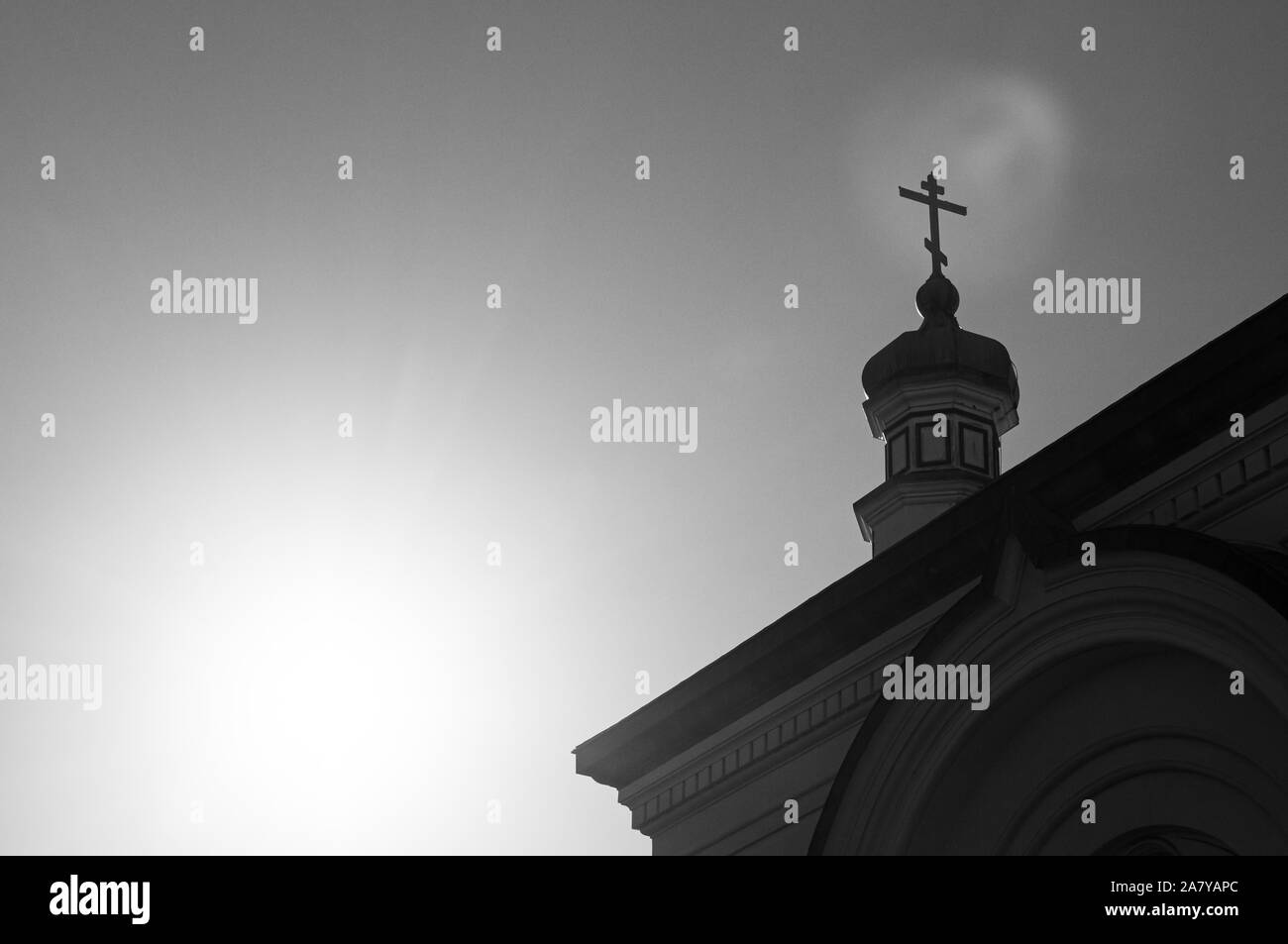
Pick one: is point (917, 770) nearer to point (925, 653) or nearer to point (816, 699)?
point (925, 653)

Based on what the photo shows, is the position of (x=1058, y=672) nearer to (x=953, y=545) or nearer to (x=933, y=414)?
(x=953, y=545)

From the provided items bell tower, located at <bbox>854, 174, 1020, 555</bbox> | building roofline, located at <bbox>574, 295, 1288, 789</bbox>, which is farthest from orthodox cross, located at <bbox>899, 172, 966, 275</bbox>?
building roofline, located at <bbox>574, 295, 1288, 789</bbox>

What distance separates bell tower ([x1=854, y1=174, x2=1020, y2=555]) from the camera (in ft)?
51.4

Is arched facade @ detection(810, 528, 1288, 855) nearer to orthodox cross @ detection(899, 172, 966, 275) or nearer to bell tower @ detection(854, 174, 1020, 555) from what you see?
bell tower @ detection(854, 174, 1020, 555)

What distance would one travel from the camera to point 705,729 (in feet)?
37.4

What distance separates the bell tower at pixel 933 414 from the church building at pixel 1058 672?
4945 mm

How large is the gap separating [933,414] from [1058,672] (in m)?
7.37

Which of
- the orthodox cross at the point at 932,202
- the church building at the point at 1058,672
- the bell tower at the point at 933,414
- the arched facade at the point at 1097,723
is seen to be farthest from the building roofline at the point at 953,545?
the orthodox cross at the point at 932,202

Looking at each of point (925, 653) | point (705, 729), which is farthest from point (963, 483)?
point (925, 653)

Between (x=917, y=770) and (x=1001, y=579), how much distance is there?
1.15 metres

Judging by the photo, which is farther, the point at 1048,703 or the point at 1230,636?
the point at 1048,703

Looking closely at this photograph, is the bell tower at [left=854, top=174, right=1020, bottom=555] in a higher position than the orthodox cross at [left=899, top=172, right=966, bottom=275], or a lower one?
lower

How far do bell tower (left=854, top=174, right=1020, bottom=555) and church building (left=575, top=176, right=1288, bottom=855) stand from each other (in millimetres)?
4945

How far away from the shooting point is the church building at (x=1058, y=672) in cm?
796
